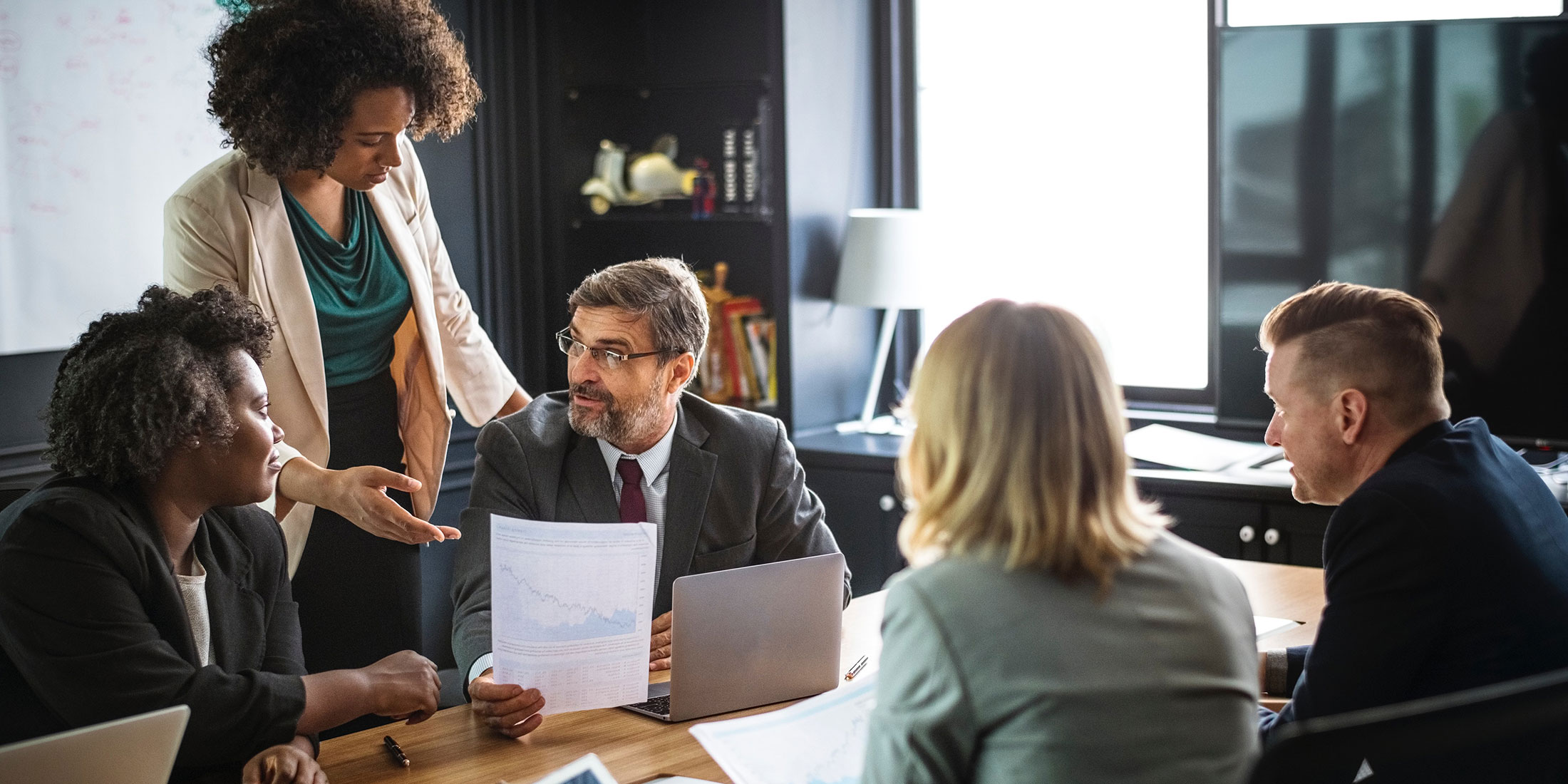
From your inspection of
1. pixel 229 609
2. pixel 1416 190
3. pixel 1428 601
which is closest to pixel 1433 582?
pixel 1428 601

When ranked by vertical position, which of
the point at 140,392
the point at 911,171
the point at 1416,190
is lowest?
the point at 140,392

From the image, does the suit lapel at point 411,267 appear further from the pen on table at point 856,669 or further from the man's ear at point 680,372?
the pen on table at point 856,669

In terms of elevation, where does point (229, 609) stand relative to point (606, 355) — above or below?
below

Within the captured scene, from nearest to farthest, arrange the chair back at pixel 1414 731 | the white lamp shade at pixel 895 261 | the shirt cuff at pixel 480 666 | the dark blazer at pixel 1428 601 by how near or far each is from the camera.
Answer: the chair back at pixel 1414 731, the dark blazer at pixel 1428 601, the shirt cuff at pixel 480 666, the white lamp shade at pixel 895 261

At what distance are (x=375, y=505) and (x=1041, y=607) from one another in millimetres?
1145

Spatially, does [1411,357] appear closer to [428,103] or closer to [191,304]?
[191,304]

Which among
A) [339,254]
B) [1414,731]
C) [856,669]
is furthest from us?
[339,254]

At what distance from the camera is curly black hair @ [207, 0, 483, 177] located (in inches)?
88.8

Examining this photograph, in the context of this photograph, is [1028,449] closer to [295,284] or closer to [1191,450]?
[295,284]

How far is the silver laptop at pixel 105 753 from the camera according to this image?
108 cm

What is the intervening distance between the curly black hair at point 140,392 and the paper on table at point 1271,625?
4.91 feet

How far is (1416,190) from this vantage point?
309cm

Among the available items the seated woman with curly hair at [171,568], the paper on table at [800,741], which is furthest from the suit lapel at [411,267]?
the paper on table at [800,741]

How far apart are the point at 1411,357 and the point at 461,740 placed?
124cm
